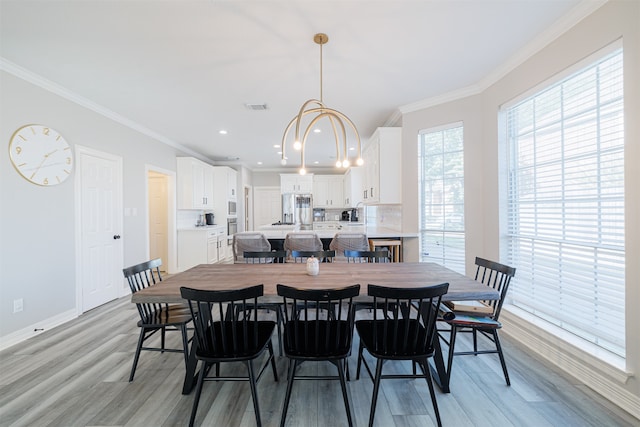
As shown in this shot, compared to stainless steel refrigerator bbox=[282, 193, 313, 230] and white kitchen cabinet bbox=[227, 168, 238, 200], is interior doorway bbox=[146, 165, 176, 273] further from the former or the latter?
stainless steel refrigerator bbox=[282, 193, 313, 230]

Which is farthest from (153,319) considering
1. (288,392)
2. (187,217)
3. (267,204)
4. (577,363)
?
(267,204)

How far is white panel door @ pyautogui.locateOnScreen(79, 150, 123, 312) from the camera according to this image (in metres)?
3.38

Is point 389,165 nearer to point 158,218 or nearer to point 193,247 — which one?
point 193,247

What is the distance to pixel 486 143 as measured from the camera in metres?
3.13

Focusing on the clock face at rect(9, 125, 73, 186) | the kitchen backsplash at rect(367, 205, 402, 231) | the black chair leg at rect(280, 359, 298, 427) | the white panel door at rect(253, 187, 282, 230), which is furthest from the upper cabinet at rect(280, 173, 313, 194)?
the black chair leg at rect(280, 359, 298, 427)

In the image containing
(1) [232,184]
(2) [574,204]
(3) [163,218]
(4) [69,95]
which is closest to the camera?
(2) [574,204]

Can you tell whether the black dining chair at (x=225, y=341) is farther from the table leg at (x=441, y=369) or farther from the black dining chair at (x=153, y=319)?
the table leg at (x=441, y=369)

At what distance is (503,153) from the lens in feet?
9.60

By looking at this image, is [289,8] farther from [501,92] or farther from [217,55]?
[501,92]

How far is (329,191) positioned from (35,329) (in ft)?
21.2

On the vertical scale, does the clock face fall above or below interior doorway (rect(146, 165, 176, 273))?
above

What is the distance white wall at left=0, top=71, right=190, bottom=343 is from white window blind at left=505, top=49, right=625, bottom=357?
16.2 feet

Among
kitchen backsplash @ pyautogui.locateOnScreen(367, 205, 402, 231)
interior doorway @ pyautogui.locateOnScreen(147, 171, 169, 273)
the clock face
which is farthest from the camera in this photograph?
interior doorway @ pyautogui.locateOnScreen(147, 171, 169, 273)

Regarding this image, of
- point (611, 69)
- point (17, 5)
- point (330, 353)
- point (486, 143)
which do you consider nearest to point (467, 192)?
point (486, 143)
